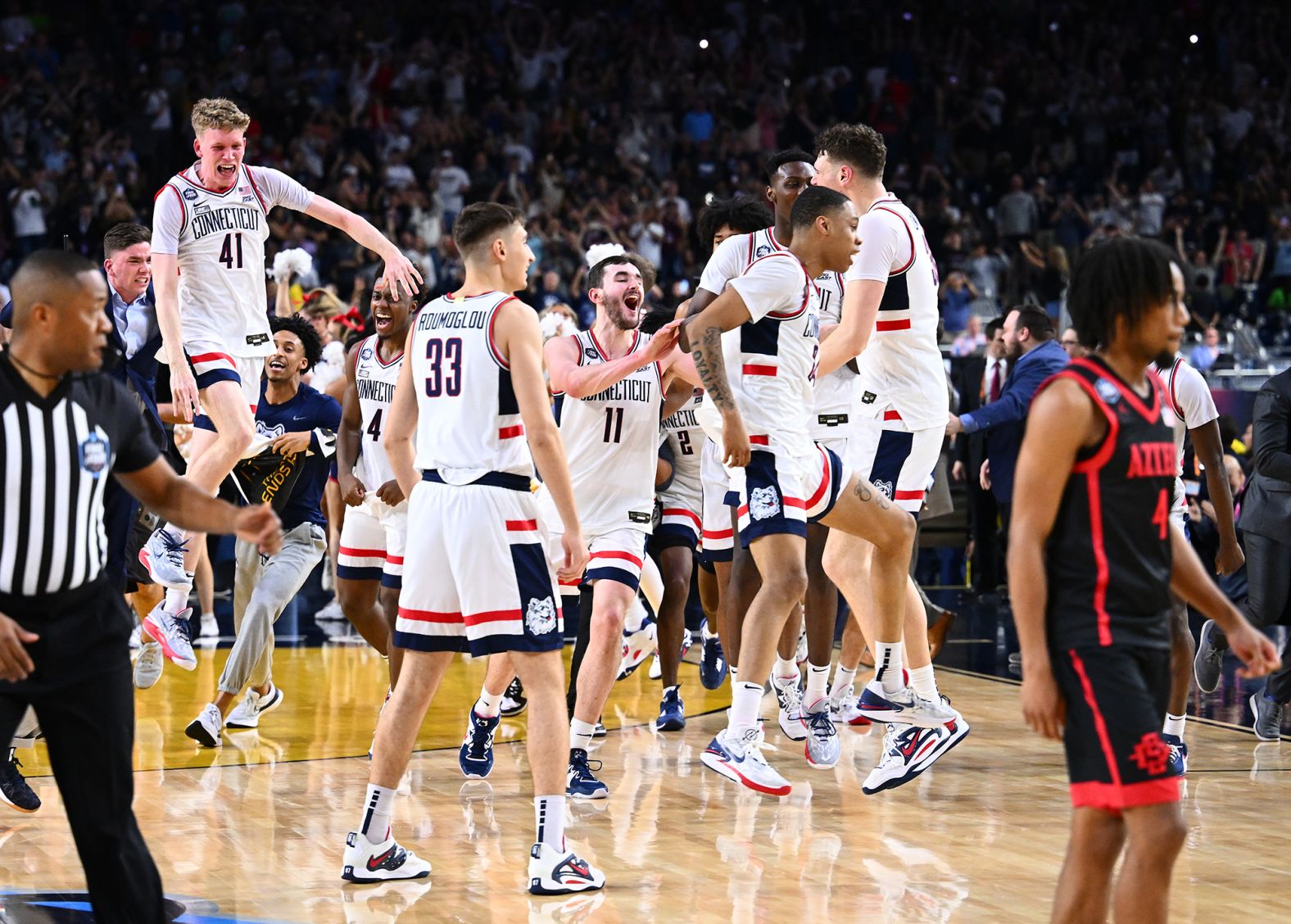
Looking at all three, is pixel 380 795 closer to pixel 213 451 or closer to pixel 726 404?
pixel 726 404

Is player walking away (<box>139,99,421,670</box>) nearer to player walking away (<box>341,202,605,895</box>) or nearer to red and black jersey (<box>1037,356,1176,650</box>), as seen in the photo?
player walking away (<box>341,202,605,895</box>)

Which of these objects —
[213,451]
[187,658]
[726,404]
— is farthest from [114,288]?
[726,404]

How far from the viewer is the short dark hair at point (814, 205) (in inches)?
283

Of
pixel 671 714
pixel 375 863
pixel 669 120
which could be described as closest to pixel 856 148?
pixel 671 714

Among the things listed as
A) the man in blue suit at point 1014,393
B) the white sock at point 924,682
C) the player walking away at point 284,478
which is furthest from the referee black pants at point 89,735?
the man in blue suit at point 1014,393

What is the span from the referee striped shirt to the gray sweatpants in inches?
152

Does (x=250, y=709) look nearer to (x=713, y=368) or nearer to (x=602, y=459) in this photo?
(x=602, y=459)

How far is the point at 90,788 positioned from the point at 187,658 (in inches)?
194

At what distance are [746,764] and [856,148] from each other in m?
2.95

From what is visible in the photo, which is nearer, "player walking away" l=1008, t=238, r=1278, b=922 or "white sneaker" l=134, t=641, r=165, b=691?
"player walking away" l=1008, t=238, r=1278, b=922

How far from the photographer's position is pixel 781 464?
7.08 meters

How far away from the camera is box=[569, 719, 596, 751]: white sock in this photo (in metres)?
7.22

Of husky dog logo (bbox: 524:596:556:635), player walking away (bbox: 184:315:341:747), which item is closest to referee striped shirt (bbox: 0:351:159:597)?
husky dog logo (bbox: 524:596:556:635)

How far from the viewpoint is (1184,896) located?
5566 millimetres
